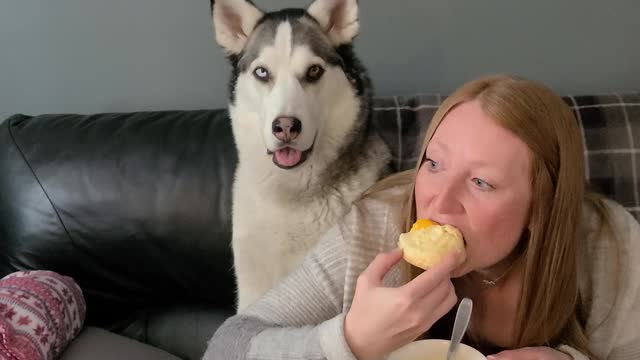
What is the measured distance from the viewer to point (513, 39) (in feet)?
5.40

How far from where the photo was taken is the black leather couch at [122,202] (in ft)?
4.79

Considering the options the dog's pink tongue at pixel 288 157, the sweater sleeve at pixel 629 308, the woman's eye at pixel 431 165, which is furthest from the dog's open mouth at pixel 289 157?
the sweater sleeve at pixel 629 308

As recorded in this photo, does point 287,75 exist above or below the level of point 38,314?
above

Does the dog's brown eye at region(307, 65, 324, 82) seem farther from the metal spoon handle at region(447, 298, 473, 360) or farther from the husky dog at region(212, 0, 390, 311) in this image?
the metal spoon handle at region(447, 298, 473, 360)

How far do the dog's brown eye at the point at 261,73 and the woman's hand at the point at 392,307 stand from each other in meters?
0.63

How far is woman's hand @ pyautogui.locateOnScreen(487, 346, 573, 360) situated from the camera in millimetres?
868

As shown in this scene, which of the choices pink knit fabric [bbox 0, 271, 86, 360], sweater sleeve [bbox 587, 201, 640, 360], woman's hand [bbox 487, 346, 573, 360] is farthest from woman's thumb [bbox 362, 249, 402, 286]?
pink knit fabric [bbox 0, 271, 86, 360]

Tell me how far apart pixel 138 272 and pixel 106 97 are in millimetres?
627

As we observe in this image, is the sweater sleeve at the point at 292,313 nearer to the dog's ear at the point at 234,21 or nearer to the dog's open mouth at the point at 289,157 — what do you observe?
the dog's open mouth at the point at 289,157

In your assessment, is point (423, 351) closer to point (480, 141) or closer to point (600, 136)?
point (480, 141)

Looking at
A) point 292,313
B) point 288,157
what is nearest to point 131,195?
point 288,157

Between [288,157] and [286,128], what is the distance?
97 millimetres

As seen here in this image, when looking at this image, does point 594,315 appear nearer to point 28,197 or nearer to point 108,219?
point 108,219

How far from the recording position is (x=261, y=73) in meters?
1.26
